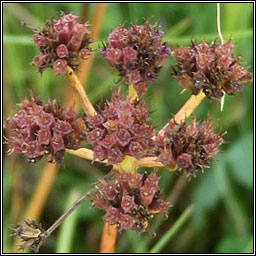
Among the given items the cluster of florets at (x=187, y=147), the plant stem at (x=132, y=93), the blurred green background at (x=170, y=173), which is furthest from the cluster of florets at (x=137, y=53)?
the blurred green background at (x=170, y=173)

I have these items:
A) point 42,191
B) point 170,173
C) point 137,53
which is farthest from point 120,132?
point 170,173

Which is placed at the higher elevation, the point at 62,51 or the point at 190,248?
the point at 62,51

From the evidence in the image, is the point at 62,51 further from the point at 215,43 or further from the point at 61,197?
the point at 61,197

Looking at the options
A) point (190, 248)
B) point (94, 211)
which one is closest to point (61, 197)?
point (94, 211)

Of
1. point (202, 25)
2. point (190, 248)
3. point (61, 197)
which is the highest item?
point (202, 25)

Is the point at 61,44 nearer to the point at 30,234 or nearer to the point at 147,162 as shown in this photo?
the point at 147,162

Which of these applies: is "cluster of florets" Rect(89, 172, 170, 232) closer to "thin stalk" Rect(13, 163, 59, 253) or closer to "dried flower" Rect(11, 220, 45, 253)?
"dried flower" Rect(11, 220, 45, 253)

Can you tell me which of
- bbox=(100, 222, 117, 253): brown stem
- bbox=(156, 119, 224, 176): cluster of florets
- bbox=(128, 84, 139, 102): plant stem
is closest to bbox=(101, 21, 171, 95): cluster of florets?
bbox=(128, 84, 139, 102): plant stem

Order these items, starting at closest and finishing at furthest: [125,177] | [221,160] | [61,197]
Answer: [125,177] < [221,160] < [61,197]
